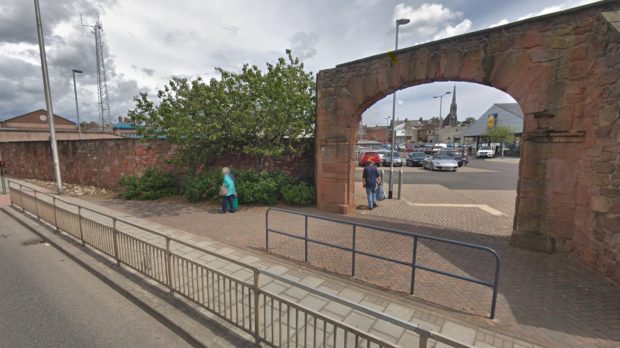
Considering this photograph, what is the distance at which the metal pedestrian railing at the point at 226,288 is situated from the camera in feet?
7.04

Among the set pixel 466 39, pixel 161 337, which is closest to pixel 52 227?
pixel 161 337

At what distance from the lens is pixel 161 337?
296 centimetres

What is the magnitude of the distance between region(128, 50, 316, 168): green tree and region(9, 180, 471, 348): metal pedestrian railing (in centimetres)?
371

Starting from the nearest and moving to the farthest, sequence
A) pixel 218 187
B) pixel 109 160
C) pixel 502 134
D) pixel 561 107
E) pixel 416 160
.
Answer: pixel 561 107 → pixel 218 187 → pixel 109 160 → pixel 416 160 → pixel 502 134

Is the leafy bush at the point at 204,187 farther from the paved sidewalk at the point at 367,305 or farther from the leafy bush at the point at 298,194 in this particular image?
the paved sidewalk at the point at 367,305

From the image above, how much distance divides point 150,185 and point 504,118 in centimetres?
5286

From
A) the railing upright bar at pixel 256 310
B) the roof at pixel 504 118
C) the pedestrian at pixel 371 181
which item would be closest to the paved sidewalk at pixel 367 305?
the railing upright bar at pixel 256 310

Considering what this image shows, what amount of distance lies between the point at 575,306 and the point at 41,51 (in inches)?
695

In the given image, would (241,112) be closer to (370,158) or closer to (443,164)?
(370,158)

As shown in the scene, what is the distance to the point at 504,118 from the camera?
145ft

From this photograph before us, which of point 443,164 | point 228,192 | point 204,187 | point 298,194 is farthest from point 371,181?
point 443,164

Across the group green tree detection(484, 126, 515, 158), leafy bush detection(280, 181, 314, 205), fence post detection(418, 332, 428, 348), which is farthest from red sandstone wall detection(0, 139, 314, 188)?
green tree detection(484, 126, 515, 158)

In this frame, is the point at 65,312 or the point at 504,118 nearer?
the point at 65,312

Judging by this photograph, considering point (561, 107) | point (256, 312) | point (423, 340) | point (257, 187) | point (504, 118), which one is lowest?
point (256, 312)
